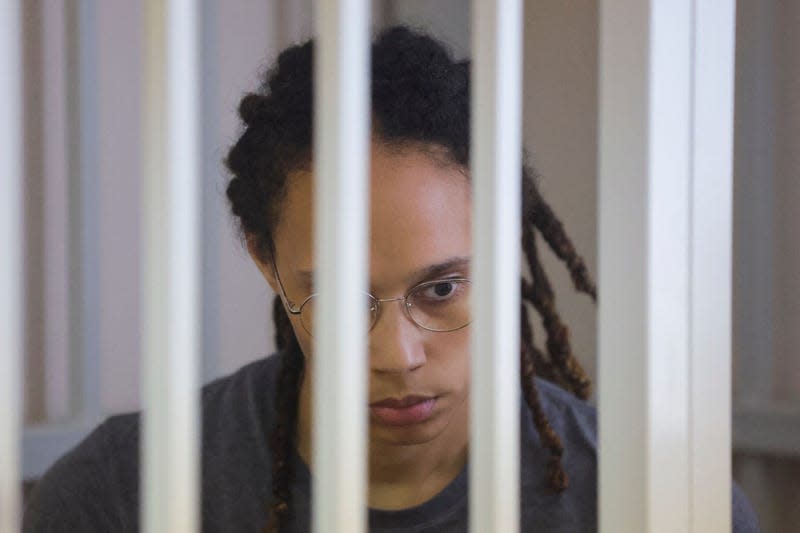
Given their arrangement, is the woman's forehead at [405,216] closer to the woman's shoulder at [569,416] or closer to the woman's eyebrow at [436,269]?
the woman's eyebrow at [436,269]

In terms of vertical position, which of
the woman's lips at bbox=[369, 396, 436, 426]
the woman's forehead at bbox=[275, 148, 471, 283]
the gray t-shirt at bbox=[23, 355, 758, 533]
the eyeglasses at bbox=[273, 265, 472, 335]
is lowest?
the gray t-shirt at bbox=[23, 355, 758, 533]

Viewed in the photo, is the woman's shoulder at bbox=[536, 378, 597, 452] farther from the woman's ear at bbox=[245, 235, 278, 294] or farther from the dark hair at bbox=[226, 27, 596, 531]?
the woman's ear at bbox=[245, 235, 278, 294]

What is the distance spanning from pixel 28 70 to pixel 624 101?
3.19ft

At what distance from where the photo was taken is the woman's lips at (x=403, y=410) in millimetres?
879

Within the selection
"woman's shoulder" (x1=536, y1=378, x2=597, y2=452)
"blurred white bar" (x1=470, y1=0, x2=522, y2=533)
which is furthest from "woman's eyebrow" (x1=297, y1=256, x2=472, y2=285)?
"blurred white bar" (x1=470, y1=0, x2=522, y2=533)

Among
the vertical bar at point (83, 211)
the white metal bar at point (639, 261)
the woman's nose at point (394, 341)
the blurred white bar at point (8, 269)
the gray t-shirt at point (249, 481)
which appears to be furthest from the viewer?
the vertical bar at point (83, 211)

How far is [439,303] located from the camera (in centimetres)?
83

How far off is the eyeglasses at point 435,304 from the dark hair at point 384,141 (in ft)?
0.34

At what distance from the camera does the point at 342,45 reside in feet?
1.34

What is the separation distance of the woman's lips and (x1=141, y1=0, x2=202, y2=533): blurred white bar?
0.48 meters

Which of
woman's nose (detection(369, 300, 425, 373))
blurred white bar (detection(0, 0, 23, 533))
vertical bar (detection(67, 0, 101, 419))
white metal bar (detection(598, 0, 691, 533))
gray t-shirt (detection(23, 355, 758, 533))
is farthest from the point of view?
vertical bar (detection(67, 0, 101, 419))

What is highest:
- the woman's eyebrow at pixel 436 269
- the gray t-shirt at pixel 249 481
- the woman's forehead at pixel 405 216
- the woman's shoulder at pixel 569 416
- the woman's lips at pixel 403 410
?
the woman's forehead at pixel 405 216

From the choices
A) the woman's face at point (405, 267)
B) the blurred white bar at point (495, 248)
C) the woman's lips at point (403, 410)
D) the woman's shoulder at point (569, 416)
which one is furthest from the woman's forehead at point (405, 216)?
the blurred white bar at point (495, 248)

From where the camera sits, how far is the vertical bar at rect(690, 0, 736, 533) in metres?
0.53
